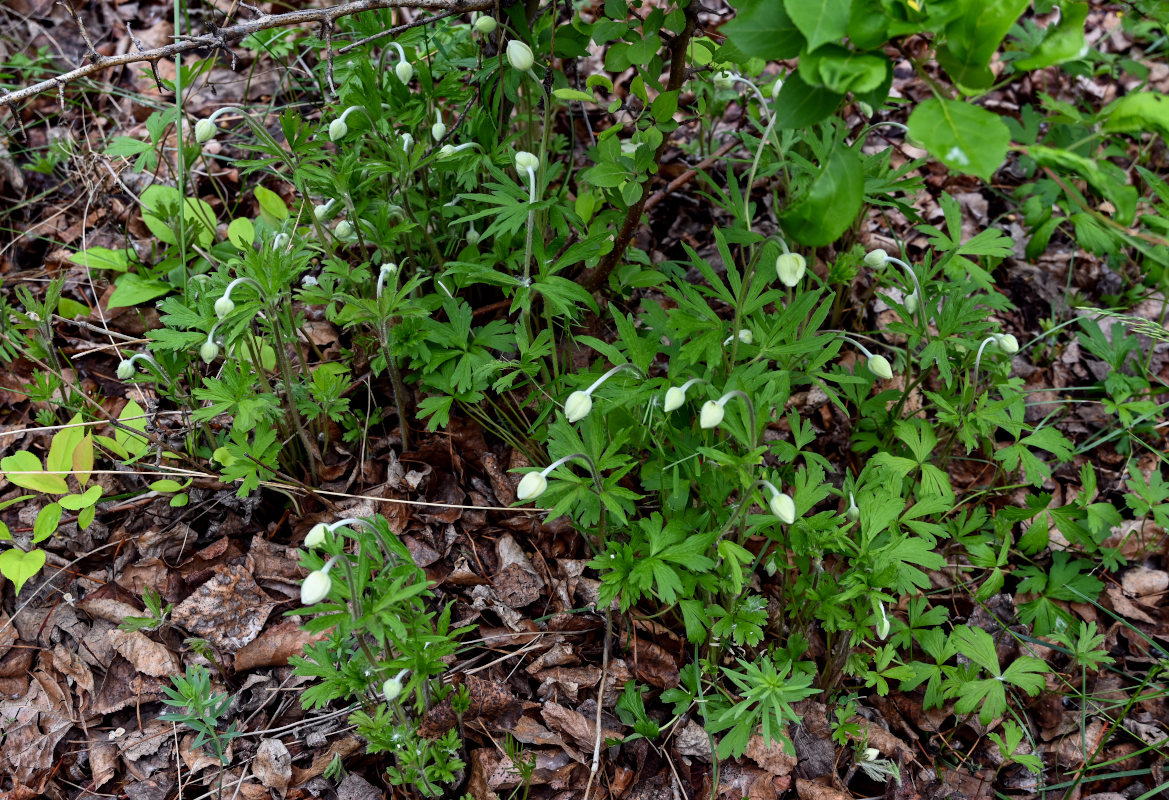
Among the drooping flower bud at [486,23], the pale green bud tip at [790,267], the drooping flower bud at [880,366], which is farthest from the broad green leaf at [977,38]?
the drooping flower bud at [486,23]

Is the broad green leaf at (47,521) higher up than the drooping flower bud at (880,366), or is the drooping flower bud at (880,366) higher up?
the drooping flower bud at (880,366)

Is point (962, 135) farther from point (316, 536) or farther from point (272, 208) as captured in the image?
point (272, 208)

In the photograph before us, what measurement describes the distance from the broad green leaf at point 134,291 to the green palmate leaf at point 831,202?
2.68 metres

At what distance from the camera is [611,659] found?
8.50ft

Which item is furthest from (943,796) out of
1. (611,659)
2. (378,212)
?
(378,212)

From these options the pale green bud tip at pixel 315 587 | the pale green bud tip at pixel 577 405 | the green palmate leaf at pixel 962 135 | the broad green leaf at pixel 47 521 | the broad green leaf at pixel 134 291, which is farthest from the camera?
the broad green leaf at pixel 134 291

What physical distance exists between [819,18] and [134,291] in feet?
9.47

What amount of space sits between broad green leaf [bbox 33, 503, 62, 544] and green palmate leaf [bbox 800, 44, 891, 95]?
2.71 m

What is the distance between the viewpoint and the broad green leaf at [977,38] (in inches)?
54.7

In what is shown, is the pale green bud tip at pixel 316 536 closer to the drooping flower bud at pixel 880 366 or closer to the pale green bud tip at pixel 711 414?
the pale green bud tip at pixel 711 414

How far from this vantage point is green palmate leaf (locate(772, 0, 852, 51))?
54.2 inches

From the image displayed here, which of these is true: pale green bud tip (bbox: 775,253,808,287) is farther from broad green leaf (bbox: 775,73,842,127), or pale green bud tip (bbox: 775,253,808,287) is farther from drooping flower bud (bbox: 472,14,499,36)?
drooping flower bud (bbox: 472,14,499,36)

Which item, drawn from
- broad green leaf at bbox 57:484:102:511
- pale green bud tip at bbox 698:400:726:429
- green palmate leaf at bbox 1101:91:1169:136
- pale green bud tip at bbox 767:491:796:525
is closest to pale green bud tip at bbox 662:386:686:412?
pale green bud tip at bbox 698:400:726:429

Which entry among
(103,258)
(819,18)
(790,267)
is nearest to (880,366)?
(790,267)
